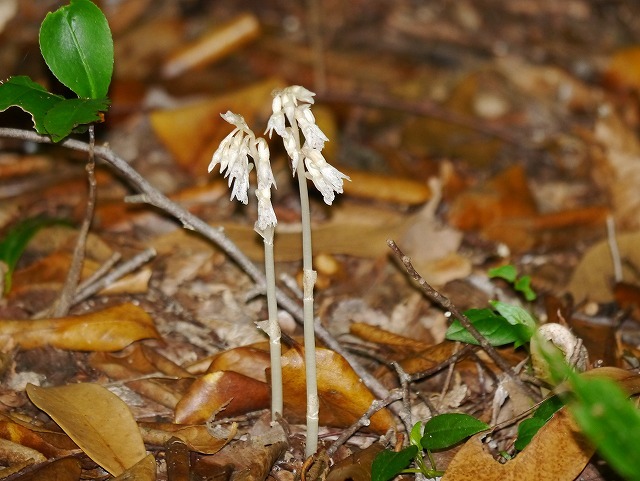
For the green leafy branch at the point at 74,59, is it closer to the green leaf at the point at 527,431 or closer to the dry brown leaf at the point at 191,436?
the dry brown leaf at the point at 191,436

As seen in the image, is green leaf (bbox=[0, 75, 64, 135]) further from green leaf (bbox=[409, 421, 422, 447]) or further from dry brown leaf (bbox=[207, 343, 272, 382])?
green leaf (bbox=[409, 421, 422, 447])

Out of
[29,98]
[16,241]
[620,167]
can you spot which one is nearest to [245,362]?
[29,98]

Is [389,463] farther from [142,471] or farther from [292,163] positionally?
→ [292,163]

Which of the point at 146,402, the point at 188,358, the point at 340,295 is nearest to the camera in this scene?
the point at 146,402

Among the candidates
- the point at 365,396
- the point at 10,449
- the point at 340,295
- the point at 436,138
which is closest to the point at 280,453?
the point at 365,396

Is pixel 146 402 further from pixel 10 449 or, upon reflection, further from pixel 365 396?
pixel 365 396

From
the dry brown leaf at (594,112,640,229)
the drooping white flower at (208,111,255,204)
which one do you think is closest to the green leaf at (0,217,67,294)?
the drooping white flower at (208,111,255,204)
